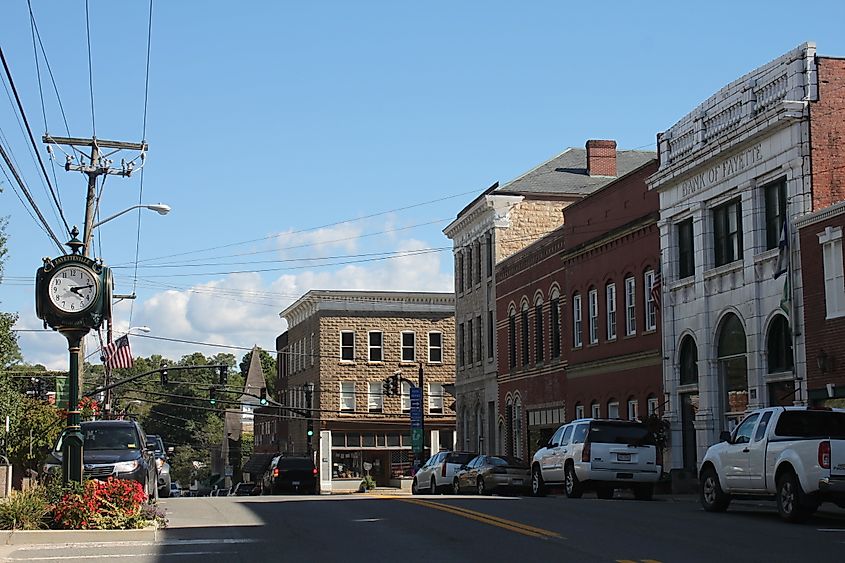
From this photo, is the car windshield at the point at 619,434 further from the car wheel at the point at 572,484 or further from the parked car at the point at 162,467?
the parked car at the point at 162,467

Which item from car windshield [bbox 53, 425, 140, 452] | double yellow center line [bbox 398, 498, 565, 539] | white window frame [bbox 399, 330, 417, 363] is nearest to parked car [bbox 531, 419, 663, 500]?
double yellow center line [bbox 398, 498, 565, 539]

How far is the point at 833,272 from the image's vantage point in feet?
92.4

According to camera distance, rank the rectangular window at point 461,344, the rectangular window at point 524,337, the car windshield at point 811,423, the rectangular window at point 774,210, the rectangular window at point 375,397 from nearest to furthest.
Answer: the car windshield at point 811,423, the rectangular window at point 774,210, the rectangular window at point 524,337, the rectangular window at point 461,344, the rectangular window at point 375,397

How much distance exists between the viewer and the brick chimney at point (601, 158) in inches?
2181

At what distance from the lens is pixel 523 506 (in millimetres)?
23016

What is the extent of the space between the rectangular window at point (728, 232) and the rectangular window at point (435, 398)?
41613 mm

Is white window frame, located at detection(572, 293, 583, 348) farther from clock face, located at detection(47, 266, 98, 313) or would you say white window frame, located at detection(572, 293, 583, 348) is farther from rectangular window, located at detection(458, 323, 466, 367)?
clock face, located at detection(47, 266, 98, 313)

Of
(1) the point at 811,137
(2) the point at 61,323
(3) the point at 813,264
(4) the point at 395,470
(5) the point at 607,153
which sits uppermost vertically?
(5) the point at 607,153

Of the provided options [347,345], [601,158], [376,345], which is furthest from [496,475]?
[376,345]

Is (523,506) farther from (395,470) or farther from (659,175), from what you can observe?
(395,470)

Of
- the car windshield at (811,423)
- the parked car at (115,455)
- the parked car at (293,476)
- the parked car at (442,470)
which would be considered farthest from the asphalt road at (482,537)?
the parked car at (293,476)

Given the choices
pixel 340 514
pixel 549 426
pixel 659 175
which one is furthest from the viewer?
pixel 549 426

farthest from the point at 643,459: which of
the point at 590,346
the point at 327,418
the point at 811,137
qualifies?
the point at 327,418

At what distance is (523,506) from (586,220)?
22372 millimetres
